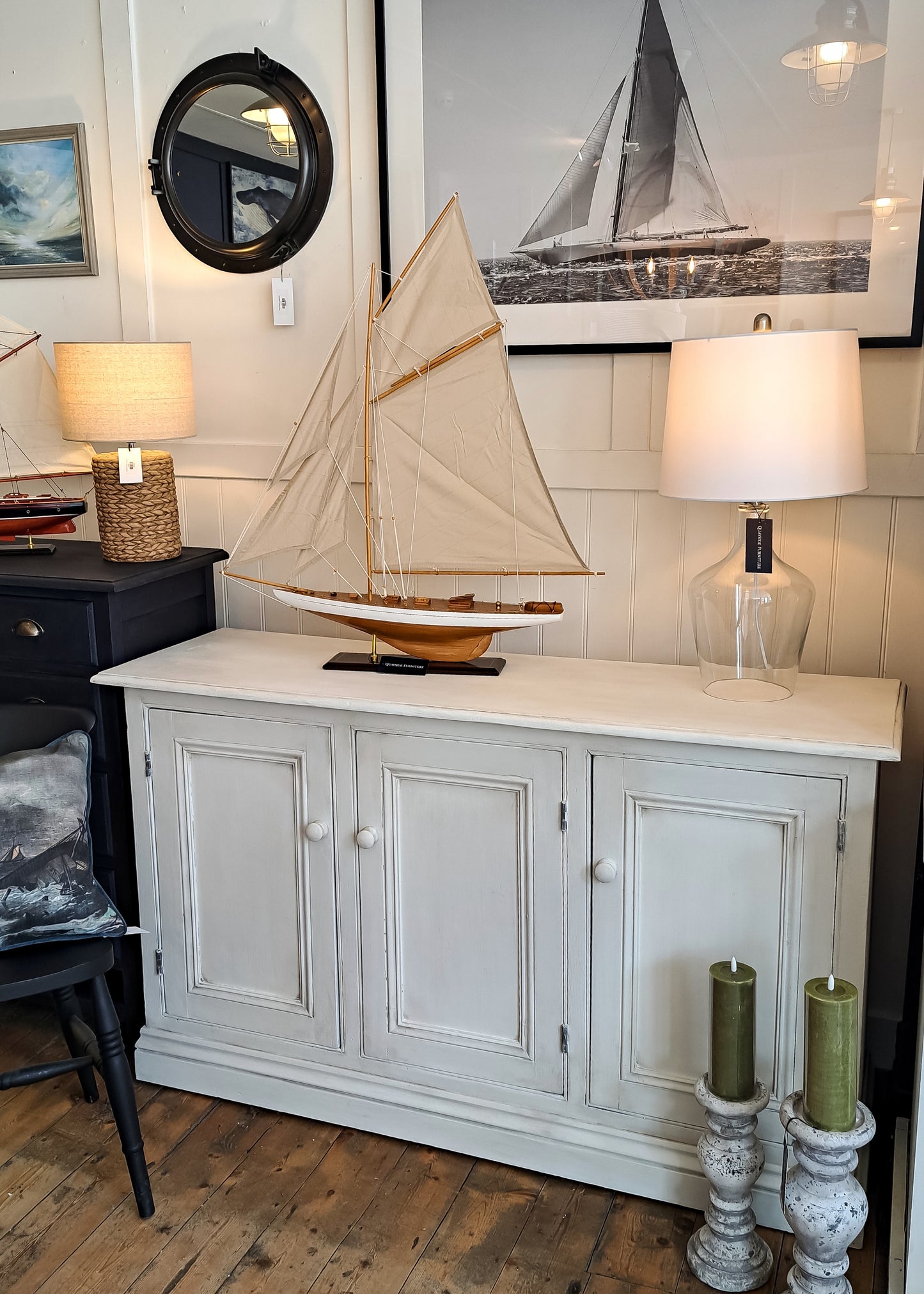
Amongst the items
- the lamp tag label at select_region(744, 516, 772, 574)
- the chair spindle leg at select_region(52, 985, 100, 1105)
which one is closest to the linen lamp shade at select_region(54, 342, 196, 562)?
the chair spindle leg at select_region(52, 985, 100, 1105)

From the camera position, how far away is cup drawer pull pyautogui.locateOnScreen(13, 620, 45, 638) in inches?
84.3

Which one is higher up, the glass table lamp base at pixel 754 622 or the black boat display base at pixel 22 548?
the black boat display base at pixel 22 548

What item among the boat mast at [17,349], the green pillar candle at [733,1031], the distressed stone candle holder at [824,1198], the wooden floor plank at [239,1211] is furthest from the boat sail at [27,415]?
the distressed stone candle holder at [824,1198]

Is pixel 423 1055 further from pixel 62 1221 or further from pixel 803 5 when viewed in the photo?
pixel 803 5

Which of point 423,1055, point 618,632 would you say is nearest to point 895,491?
point 618,632

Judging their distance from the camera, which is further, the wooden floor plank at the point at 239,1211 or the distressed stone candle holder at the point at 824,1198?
the wooden floor plank at the point at 239,1211

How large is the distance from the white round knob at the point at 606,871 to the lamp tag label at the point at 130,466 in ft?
3.97

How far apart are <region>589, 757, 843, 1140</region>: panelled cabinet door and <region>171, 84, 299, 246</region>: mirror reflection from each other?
4.54ft

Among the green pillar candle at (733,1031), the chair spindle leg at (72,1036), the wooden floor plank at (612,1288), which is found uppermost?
the green pillar candle at (733,1031)

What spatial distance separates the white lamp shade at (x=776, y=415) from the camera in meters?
1.66

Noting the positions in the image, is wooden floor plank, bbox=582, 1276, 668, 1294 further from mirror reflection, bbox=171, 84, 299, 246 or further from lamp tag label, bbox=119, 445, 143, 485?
mirror reflection, bbox=171, 84, 299, 246

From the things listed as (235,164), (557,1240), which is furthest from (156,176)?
(557,1240)

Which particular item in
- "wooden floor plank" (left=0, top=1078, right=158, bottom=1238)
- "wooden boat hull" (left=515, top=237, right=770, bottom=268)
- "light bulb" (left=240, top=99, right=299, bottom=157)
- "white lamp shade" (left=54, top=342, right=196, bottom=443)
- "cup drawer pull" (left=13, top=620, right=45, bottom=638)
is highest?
"light bulb" (left=240, top=99, right=299, bottom=157)

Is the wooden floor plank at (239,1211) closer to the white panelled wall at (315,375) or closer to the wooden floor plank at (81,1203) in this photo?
the wooden floor plank at (81,1203)
